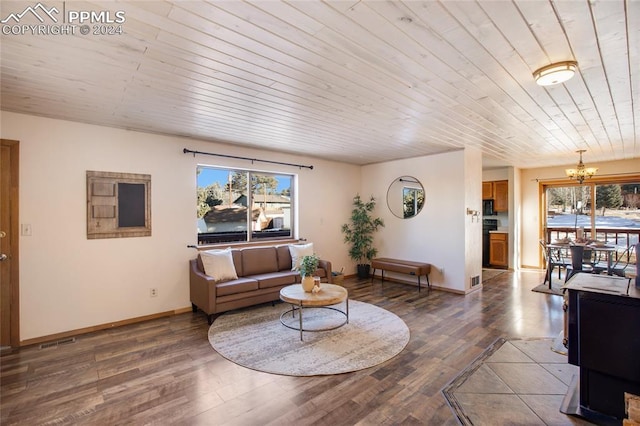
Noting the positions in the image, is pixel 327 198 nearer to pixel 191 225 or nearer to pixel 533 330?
pixel 191 225

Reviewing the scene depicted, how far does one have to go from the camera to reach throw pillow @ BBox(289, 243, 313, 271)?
15.9 feet

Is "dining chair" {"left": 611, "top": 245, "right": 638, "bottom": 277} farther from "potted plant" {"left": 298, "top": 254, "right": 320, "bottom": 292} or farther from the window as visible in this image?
the window

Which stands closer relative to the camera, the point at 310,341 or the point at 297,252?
the point at 310,341

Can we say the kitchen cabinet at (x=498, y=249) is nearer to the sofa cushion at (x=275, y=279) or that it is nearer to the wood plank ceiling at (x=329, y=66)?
the wood plank ceiling at (x=329, y=66)

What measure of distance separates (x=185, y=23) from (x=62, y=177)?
2844mm

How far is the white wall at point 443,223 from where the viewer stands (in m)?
5.12

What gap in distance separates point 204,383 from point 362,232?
451 centimetres

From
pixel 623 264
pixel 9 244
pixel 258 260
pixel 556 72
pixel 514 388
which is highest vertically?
pixel 556 72

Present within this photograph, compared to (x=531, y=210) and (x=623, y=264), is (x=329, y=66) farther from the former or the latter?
(x=531, y=210)

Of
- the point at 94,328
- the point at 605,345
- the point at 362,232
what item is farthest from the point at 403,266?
the point at 94,328

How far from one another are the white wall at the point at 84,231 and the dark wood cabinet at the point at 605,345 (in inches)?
170

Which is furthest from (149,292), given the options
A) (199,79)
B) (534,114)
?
(534,114)

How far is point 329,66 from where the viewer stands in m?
2.19

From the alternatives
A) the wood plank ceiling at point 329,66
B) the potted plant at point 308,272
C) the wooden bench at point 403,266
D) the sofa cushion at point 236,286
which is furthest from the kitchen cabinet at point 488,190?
the sofa cushion at point 236,286
